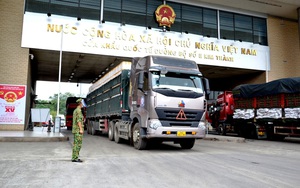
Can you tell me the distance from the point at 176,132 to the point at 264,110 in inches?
350

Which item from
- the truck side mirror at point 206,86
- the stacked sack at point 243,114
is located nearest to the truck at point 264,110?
the stacked sack at point 243,114

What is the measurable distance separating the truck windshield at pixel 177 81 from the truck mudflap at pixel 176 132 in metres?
1.37

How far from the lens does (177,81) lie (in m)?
9.84

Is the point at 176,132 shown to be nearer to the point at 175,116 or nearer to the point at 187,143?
the point at 175,116

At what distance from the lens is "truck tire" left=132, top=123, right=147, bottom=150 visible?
10058 mm

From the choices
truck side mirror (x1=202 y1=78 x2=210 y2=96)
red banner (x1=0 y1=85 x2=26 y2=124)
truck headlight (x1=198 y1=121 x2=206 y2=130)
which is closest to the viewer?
truck headlight (x1=198 y1=121 x2=206 y2=130)

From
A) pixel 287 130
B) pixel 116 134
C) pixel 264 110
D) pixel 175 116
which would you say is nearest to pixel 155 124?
pixel 175 116

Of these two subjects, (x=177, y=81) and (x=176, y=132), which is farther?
(x=177, y=81)

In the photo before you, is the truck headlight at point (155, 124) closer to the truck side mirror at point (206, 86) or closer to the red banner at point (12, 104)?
the truck side mirror at point (206, 86)

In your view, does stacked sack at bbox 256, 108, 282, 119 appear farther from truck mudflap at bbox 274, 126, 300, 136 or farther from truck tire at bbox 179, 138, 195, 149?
truck tire at bbox 179, 138, 195, 149

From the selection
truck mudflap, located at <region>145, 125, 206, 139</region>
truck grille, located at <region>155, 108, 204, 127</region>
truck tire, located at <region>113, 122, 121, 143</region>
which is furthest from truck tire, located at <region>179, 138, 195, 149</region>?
truck tire, located at <region>113, 122, 121, 143</region>

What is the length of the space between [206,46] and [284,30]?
9.01 meters

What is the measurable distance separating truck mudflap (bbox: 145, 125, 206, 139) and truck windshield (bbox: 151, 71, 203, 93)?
1370mm

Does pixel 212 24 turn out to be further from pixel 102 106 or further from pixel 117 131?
pixel 117 131
